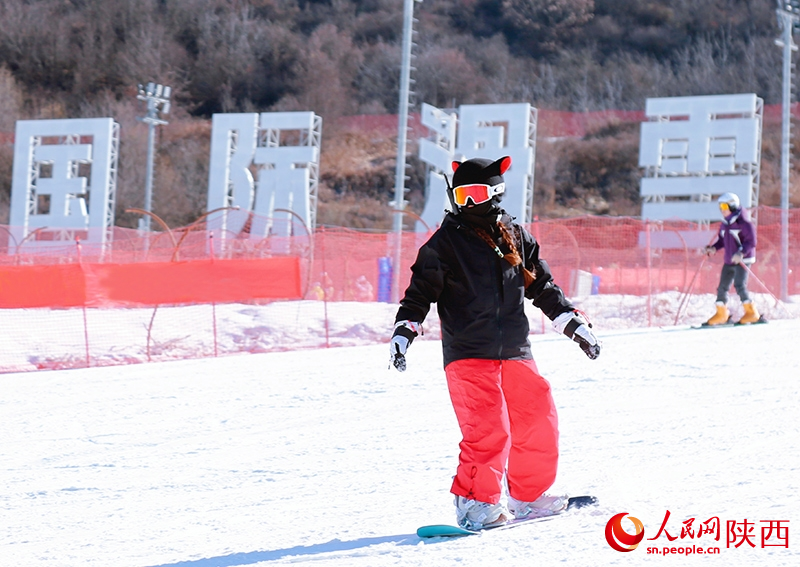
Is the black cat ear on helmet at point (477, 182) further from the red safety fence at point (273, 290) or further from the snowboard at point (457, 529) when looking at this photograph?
the red safety fence at point (273, 290)

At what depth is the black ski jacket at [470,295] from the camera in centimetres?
424

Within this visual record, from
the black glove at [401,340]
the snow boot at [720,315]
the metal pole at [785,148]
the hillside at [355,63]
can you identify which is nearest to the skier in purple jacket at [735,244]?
the snow boot at [720,315]

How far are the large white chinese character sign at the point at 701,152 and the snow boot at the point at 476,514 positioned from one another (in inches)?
760

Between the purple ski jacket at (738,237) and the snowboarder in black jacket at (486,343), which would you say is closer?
the snowboarder in black jacket at (486,343)

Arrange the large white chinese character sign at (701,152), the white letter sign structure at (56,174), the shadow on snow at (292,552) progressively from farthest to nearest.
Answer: the white letter sign structure at (56,174) → the large white chinese character sign at (701,152) → the shadow on snow at (292,552)

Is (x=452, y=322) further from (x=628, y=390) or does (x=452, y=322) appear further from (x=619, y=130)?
(x=619, y=130)

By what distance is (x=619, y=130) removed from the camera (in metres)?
47.8

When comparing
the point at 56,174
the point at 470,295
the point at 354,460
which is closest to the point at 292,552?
the point at 470,295

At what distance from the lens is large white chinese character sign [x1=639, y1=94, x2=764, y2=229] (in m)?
22.4

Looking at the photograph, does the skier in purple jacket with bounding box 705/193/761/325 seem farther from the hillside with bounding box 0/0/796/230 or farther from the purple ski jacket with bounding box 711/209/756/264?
the hillside with bounding box 0/0/796/230

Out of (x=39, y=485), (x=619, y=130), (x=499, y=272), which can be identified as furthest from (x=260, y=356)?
(x=619, y=130)

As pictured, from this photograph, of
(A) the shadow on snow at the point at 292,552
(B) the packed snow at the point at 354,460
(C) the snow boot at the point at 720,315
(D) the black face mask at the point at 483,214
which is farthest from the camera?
(C) the snow boot at the point at 720,315

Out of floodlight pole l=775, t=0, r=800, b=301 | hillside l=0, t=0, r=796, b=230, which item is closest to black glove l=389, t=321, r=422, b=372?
floodlight pole l=775, t=0, r=800, b=301

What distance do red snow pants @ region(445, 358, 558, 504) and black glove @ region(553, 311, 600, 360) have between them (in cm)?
22
